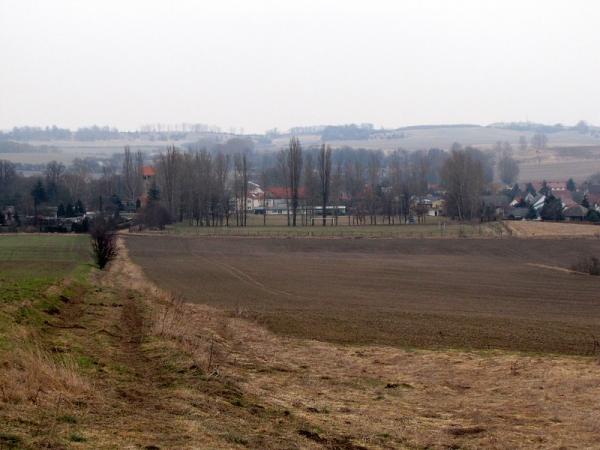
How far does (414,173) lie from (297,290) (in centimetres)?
8577

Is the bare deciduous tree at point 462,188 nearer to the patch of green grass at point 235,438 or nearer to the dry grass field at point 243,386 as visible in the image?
the dry grass field at point 243,386

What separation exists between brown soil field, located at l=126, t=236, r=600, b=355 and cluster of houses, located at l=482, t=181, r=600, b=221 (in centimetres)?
3439

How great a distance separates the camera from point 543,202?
357 feet

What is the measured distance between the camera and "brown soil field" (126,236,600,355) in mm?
20922

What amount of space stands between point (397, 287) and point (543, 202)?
261 feet

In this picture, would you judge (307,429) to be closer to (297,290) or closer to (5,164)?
(297,290)

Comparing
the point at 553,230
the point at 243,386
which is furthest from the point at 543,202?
the point at 243,386

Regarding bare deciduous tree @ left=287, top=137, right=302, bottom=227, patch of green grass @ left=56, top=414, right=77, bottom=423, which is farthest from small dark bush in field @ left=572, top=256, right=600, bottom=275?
bare deciduous tree @ left=287, top=137, right=302, bottom=227

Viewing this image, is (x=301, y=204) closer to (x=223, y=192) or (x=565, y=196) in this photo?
(x=223, y=192)

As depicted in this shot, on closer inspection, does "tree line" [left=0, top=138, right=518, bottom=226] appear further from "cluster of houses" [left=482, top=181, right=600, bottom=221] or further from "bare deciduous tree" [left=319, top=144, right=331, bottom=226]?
"cluster of houses" [left=482, top=181, right=600, bottom=221]

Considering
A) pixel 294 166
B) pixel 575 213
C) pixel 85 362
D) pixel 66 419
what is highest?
pixel 294 166

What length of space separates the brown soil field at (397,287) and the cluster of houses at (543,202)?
1354 inches

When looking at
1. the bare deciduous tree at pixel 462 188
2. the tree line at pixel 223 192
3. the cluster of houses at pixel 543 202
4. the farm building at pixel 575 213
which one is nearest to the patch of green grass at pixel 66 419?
the tree line at pixel 223 192

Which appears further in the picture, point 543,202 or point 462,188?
point 543,202
